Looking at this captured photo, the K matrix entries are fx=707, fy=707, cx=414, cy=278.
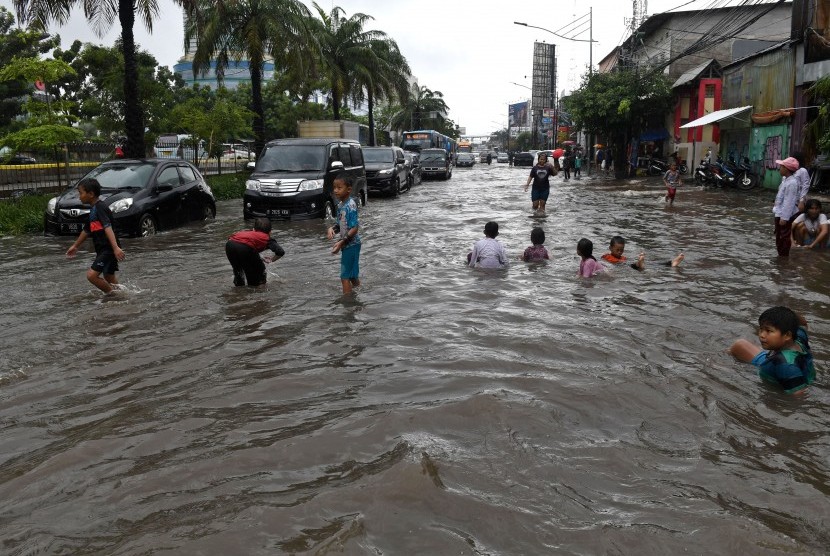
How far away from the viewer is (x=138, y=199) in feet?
43.5

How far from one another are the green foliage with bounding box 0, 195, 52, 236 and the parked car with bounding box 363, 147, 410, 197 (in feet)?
34.5

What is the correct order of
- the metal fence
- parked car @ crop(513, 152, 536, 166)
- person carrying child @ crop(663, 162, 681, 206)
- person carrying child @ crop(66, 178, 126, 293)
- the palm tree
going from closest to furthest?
person carrying child @ crop(66, 178, 126, 293)
person carrying child @ crop(663, 162, 681, 206)
the metal fence
parked car @ crop(513, 152, 536, 166)
the palm tree

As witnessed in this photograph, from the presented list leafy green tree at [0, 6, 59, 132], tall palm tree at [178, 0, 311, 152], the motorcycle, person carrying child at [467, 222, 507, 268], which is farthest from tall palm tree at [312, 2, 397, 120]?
person carrying child at [467, 222, 507, 268]

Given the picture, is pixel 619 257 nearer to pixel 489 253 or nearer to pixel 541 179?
pixel 489 253

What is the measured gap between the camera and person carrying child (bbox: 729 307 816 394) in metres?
4.95

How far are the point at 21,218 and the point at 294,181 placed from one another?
5791 mm

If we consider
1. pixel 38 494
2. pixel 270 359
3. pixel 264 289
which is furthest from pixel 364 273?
pixel 38 494

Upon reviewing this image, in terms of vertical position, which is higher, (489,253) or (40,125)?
(40,125)

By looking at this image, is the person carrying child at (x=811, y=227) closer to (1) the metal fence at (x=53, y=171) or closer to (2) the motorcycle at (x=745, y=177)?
(2) the motorcycle at (x=745, y=177)

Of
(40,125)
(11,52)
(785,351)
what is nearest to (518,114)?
(11,52)

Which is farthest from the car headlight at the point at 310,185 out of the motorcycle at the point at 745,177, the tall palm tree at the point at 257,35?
the motorcycle at the point at 745,177

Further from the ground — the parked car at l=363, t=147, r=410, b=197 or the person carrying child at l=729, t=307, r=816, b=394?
the parked car at l=363, t=147, r=410, b=197

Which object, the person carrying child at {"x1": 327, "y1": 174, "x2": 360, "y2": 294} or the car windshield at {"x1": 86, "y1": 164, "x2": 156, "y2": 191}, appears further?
the car windshield at {"x1": 86, "y1": 164, "x2": 156, "y2": 191}

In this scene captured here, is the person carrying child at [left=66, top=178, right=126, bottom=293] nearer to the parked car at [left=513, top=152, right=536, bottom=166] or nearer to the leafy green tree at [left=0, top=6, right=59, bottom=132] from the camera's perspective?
the leafy green tree at [left=0, top=6, right=59, bottom=132]
